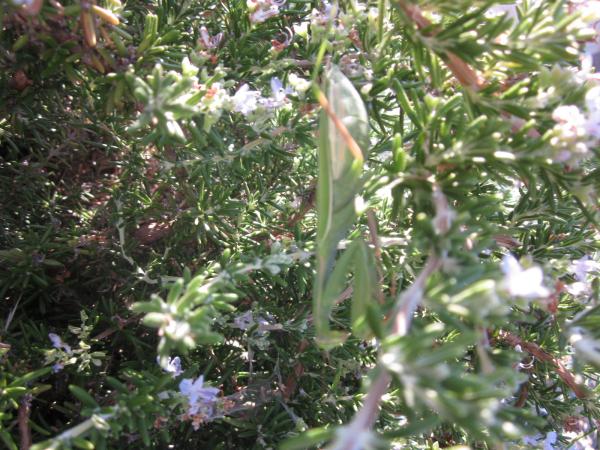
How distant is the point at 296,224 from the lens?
1094 millimetres

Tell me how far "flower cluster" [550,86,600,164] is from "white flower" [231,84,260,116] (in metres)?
0.44

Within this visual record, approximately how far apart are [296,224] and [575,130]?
566mm

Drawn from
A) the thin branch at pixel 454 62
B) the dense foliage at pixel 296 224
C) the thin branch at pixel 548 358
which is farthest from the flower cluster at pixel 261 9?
the thin branch at pixel 548 358

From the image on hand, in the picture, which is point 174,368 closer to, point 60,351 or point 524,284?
point 60,351

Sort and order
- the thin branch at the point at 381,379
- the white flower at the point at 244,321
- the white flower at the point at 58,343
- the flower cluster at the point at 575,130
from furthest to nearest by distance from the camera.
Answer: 1. the white flower at the point at 244,321
2. the white flower at the point at 58,343
3. the flower cluster at the point at 575,130
4. the thin branch at the point at 381,379

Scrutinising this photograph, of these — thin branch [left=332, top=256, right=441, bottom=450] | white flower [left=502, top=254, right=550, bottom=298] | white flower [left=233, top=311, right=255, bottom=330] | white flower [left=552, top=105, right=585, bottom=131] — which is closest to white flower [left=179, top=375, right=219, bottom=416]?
white flower [left=233, top=311, right=255, bottom=330]

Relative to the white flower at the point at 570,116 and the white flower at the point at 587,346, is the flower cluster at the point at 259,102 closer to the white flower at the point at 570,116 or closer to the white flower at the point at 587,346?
the white flower at the point at 570,116

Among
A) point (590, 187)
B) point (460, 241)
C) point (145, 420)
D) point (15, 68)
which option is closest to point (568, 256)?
point (590, 187)

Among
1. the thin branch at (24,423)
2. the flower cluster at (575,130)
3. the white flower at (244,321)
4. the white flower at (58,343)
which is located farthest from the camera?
the white flower at (244,321)

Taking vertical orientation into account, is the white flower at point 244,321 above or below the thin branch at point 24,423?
above

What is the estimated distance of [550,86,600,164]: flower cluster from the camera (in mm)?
641

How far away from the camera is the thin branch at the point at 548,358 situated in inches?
40.1

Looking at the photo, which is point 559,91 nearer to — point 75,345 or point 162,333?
point 162,333

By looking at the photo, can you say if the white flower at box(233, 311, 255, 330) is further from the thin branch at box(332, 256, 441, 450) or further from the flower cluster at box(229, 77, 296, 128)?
the thin branch at box(332, 256, 441, 450)
